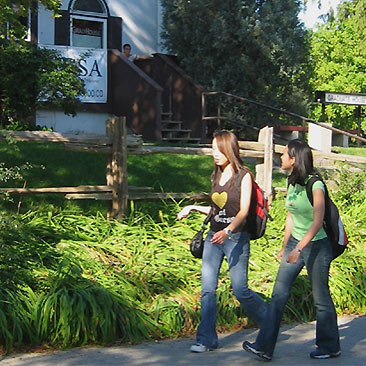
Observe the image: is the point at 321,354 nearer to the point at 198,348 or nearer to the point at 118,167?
the point at 198,348

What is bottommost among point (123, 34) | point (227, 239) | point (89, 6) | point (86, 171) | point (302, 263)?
point (302, 263)

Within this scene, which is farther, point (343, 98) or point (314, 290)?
point (343, 98)

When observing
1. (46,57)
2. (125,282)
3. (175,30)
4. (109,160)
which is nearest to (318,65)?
(175,30)

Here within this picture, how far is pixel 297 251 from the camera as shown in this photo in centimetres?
561

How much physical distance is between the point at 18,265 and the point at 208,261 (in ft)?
6.25

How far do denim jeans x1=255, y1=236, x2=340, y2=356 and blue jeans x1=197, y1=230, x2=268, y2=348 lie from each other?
250 millimetres

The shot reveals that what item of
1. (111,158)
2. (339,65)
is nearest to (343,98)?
(339,65)

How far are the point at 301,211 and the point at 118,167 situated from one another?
3.56 meters

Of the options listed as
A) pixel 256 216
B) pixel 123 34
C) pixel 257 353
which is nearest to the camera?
pixel 257 353

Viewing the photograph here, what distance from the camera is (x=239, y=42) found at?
18109 millimetres

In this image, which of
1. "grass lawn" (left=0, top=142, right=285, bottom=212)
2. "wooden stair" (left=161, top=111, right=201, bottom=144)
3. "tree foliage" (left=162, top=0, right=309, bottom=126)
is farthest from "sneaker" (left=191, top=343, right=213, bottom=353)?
"tree foliage" (left=162, top=0, right=309, bottom=126)

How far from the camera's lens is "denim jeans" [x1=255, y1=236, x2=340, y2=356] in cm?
571

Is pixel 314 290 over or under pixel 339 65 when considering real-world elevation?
under

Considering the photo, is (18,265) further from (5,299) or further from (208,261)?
(208,261)
